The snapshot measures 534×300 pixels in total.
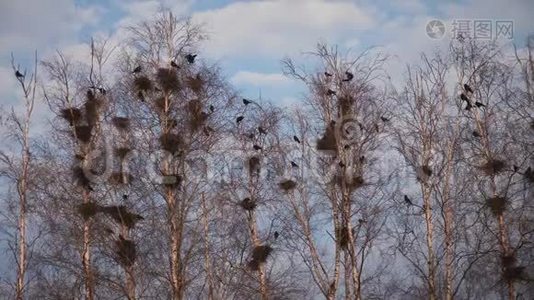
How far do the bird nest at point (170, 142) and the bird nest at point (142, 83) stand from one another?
1.54 metres

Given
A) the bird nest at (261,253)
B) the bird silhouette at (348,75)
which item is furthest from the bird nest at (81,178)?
the bird silhouette at (348,75)

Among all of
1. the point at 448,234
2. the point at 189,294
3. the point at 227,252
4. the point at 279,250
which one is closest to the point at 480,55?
the point at 448,234

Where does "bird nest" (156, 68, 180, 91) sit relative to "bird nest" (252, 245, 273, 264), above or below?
above

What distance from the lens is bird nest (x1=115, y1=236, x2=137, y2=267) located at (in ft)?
48.1

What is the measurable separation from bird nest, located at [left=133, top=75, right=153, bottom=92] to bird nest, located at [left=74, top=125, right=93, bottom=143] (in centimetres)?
196

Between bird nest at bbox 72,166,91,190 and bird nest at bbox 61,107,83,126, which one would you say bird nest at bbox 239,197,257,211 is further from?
bird nest at bbox 61,107,83,126

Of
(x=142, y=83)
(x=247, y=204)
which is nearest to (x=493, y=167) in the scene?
(x=247, y=204)

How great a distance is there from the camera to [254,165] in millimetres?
17219

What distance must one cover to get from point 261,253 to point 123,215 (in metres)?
3.98

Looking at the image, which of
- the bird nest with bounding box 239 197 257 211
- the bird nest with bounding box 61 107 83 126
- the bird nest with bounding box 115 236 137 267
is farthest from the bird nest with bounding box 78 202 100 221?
the bird nest with bounding box 239 197 257 211

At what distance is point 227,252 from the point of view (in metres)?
16.0

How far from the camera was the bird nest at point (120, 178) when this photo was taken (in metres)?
15.4

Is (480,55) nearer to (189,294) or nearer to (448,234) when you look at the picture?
(448,234)

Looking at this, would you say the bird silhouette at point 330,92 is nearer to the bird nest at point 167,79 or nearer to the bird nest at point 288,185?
the bird nest at point 288,185
